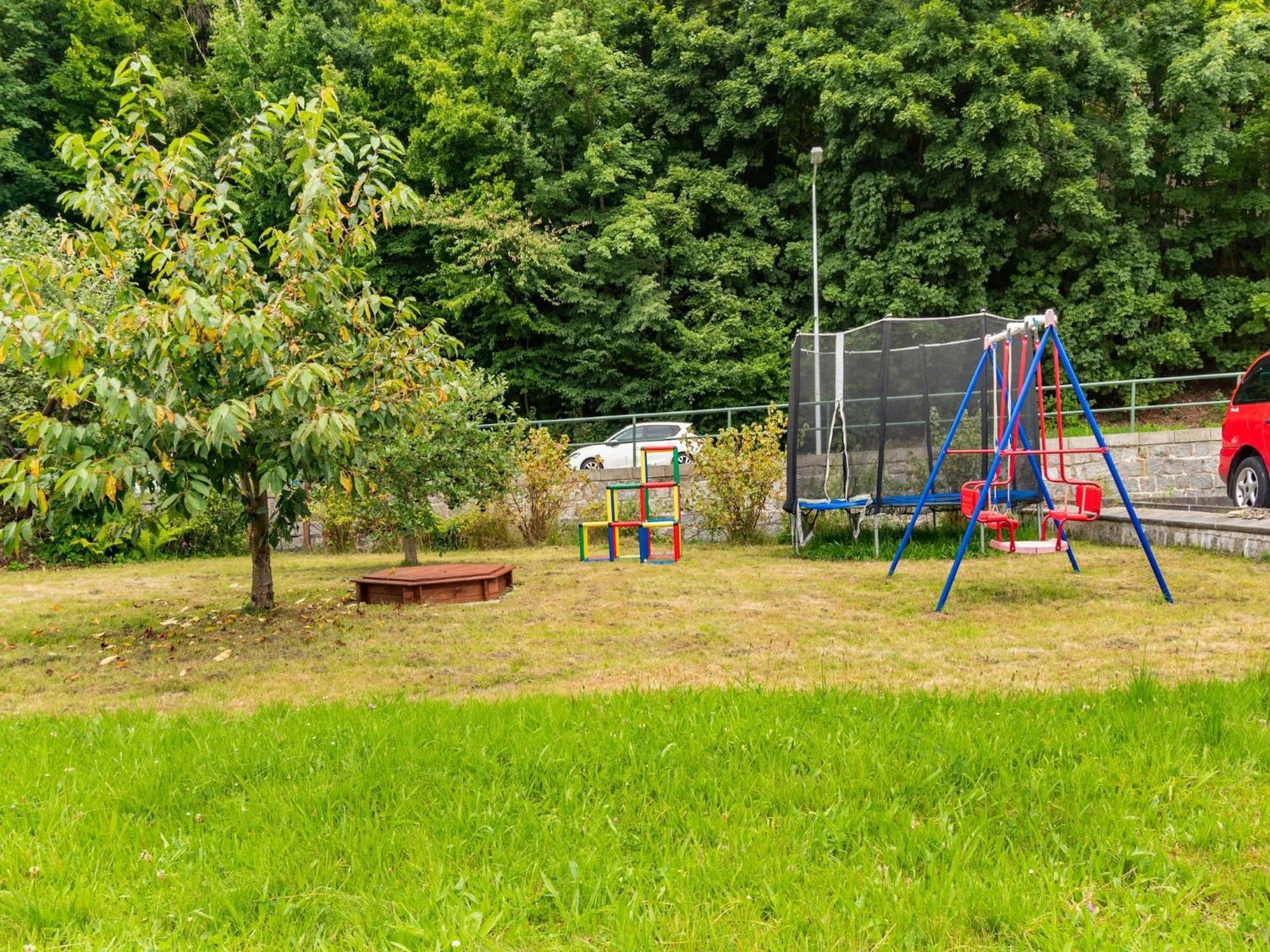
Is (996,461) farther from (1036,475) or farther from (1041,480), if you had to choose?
(1036,475)

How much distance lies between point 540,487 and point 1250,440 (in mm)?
9177

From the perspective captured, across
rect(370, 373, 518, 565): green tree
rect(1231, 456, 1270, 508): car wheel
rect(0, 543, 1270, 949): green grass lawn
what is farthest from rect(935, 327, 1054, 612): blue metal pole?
rect(1231, 456, 1270, 508): car wheel

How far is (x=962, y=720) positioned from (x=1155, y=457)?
45.6 ft

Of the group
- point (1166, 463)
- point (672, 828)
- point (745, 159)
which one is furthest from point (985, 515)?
point (745, 159)

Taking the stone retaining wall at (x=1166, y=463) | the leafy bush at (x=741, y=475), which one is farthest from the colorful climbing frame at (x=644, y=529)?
the stone retaining wall at (x=1166, y=463)

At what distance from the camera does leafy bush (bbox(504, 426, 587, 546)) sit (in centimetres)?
1292

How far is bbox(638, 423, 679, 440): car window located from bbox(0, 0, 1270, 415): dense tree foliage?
5.09m

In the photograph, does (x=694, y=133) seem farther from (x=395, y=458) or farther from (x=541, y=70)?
(x=395, y=458)

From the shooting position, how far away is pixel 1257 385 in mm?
10328

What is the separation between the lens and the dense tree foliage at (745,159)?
68.0ft

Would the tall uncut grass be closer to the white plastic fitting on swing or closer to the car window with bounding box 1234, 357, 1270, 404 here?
the white plastic fitting on swing

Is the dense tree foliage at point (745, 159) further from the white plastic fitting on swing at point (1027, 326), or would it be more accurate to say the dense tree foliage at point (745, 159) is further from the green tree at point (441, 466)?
the white plastic fitting on swing at point (1027, 326)

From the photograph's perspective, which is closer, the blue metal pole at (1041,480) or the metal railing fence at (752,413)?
the blue metal pole at (1041,480)

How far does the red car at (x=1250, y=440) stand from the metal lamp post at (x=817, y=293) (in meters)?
5.11
